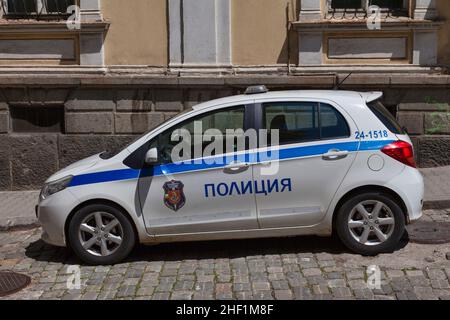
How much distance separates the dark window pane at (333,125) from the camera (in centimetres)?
621

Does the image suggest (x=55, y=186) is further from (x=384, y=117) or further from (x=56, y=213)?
(x=384, y=117)

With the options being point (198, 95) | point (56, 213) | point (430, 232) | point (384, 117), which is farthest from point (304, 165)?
point (198, 95)

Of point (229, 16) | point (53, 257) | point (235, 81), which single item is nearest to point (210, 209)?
point (53, 257)

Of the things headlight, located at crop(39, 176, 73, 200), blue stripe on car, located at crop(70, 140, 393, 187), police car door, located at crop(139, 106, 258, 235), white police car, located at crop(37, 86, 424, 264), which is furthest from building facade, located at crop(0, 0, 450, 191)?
police car door, located at crop(139, 106, 258, 235)

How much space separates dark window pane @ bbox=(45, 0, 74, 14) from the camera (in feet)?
33.6

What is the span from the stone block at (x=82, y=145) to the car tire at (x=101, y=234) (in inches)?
150

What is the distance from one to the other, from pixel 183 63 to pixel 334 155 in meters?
4.51

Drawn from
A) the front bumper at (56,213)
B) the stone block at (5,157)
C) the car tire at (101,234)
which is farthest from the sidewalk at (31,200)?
the car tire at (101,234)

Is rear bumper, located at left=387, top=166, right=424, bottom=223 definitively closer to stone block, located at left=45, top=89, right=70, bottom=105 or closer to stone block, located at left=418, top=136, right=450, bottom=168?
stone block, located at left=418, top=136, right=450, bottom=168

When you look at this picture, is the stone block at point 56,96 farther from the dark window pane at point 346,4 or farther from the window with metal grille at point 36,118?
the dark window pane at point 346,4

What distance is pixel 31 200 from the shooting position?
938 cm

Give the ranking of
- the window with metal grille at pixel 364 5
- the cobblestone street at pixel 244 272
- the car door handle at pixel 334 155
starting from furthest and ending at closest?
1. the window with metal grille at pixel 364 5
2. the car door handle at pixel 334 155
3. the cobblestone street at pixel 244 272

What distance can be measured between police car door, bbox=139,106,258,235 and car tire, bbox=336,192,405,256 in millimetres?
874

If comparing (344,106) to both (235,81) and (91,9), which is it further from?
(91,9)
